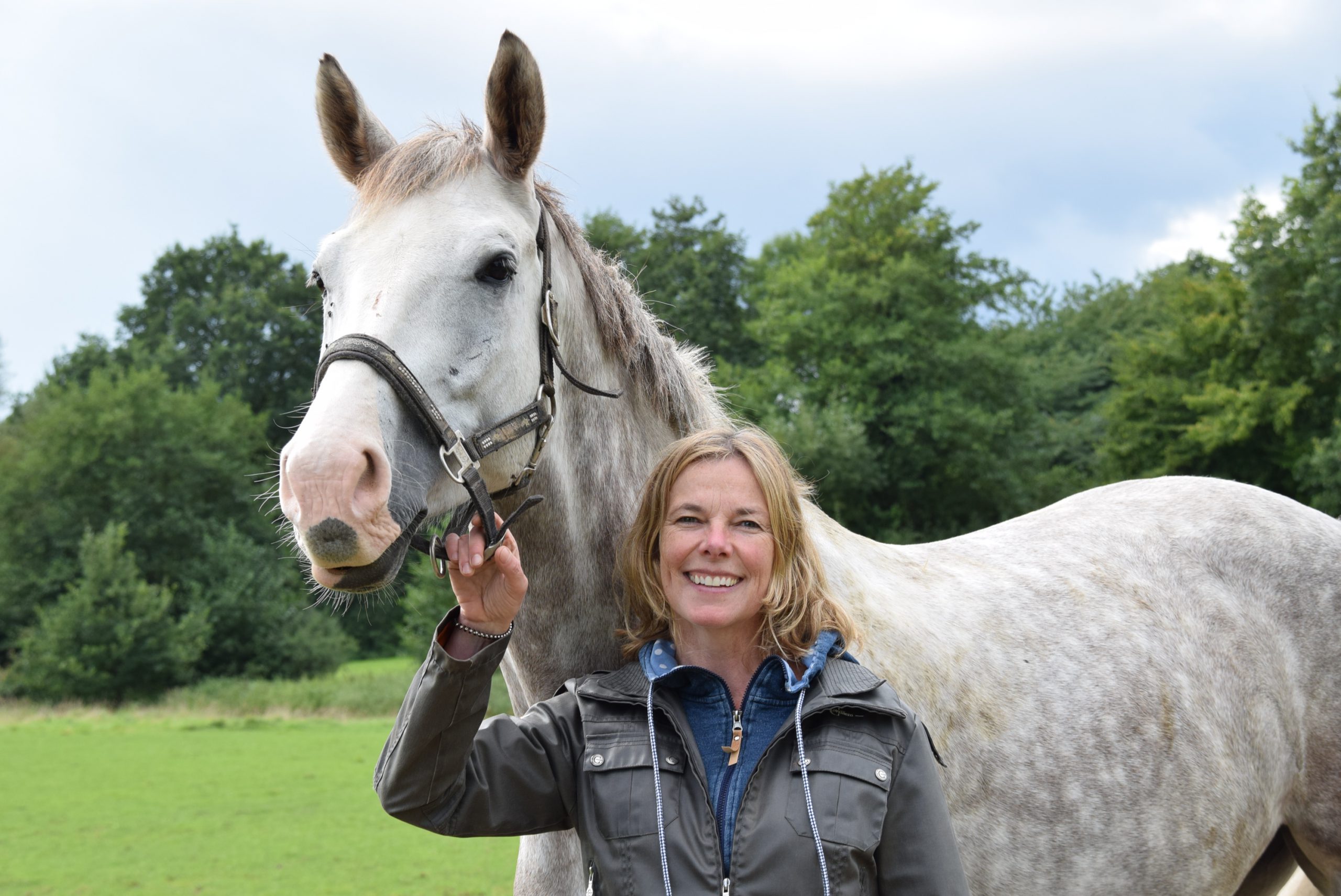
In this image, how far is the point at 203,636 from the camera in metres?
29.8

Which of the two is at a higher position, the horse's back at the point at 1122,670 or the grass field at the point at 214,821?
the horse's back at the point at 1122,670

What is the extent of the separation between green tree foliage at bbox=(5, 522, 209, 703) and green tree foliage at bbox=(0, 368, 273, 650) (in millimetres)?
4098

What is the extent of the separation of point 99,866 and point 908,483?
22509 millimetres

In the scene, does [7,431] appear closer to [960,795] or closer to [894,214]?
[894,214]

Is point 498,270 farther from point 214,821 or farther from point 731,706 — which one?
point 214,821

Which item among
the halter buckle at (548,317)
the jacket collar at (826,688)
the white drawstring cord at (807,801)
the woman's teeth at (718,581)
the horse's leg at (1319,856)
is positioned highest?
the halter buckle at (548,317)

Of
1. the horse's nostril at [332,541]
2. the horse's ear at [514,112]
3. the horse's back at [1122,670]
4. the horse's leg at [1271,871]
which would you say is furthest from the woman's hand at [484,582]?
the horse's leg at [1271,871]

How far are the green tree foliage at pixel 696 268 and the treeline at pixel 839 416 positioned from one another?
109 millimetres

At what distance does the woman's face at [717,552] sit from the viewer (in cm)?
215

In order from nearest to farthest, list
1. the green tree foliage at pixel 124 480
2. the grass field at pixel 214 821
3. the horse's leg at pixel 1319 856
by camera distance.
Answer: the horse's leg at pixel 1319 856, the grass field at pixel 214 821, the green tree foliage at pixel 124 480

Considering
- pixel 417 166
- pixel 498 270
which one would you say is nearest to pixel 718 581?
pixel 498 270

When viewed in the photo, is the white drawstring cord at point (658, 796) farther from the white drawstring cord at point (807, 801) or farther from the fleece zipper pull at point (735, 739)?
the fleece zipper pull at point (735, 739)

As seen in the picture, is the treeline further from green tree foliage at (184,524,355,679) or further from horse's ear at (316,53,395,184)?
horse's ear at (316,53,395,184)

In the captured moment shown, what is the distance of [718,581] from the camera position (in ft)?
7.10
